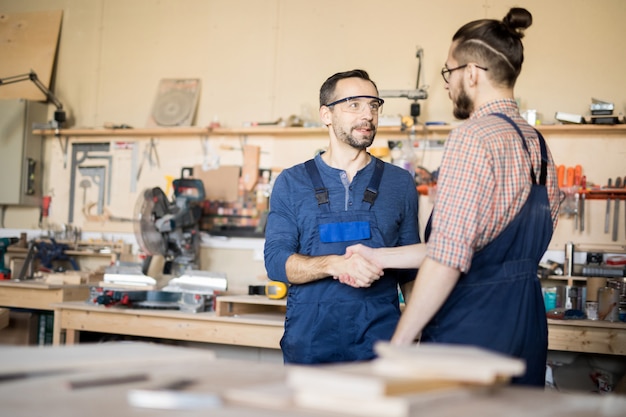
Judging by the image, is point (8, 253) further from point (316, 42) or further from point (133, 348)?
point (133, 348)

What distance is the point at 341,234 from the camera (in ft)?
7.75

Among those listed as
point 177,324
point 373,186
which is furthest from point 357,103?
point 177,324

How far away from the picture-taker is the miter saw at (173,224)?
425 cm

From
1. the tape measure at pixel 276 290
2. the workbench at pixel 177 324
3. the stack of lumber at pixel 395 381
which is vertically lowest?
the workbench at pixel 177 324

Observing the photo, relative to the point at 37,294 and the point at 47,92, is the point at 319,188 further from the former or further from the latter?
the point at 47,92

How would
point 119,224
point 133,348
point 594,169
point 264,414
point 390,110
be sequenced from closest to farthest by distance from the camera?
point 264,414 → point 133,348 → point 594,169 → point 390,110 → point 119,224

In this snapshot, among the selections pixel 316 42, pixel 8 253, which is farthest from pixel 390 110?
pixel 8 253

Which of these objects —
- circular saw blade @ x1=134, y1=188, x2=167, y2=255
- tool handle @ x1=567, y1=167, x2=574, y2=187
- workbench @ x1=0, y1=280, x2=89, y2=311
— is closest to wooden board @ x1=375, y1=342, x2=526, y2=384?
circular saw blade @ x1=134, y1=188, x2=167, y2=255

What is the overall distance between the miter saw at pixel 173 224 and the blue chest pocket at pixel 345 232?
6.97ft

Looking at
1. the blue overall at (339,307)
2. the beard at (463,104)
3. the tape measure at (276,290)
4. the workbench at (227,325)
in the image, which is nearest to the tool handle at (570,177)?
the workbench at (227,325)

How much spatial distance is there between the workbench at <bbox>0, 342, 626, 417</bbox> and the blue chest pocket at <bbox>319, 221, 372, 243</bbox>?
1.04 meters

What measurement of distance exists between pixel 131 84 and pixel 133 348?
4257mm

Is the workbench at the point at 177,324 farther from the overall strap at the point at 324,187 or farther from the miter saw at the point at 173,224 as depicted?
the overall strap at the point at 324,187

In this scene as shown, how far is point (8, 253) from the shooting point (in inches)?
207
